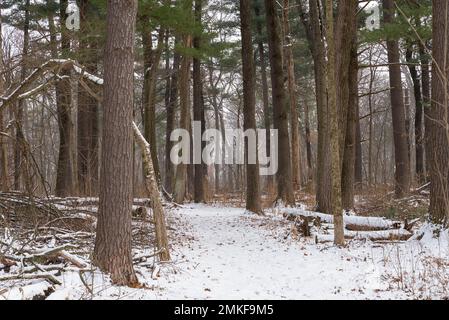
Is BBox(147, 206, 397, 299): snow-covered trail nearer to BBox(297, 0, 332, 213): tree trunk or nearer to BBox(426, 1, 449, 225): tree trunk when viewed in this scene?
BBox(426, 1, 449, 225): tree trunk

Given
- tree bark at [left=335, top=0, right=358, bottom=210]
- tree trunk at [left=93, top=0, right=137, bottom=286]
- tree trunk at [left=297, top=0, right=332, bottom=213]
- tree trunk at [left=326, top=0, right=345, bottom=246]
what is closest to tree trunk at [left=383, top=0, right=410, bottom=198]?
tree trunk at [left=297, top=0, right=332, bottom=213]

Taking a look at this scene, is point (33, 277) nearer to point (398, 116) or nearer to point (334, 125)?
point (334, 125)

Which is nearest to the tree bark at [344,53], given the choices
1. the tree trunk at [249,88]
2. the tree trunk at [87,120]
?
the tree trunk at [249,88]

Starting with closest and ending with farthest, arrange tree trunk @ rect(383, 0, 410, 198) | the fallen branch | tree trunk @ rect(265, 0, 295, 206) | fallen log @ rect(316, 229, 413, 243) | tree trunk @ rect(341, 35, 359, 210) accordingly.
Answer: the fallen branch
fallen log @ rect(316, 229, 413, 243)
tree trunk @ rect(341, 35, 359, 210)
tree trunk @ rect(265, 0, 295, 206)
tree trunk @ rect(383, 0, 410, 198)

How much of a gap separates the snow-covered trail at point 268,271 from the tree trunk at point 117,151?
72 centimetres

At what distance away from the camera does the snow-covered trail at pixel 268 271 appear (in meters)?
5.47

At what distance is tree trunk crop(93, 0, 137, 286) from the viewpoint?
17.8 ft

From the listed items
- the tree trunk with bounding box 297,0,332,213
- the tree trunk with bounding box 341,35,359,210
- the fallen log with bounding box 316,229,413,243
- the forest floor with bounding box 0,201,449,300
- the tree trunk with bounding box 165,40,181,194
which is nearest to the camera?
the forest floor with bounding box 0,201,449,300

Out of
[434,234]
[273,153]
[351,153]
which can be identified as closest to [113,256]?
[434,234]

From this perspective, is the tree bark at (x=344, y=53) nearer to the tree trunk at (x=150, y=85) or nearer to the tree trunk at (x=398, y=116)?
the tree trunk at (x=398, y=116)

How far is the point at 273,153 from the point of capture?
2706cm

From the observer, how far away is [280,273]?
6.68m

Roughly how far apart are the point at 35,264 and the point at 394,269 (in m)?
4.41

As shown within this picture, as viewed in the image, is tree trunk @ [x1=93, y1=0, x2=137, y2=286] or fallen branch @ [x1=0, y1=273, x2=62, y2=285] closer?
fallen branch @ [x1=0, y1=273, x2=62, y2=285]
